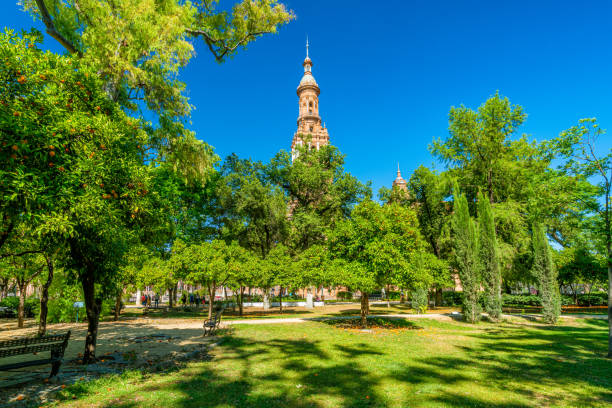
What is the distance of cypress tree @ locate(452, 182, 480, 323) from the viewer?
2023 centimetres

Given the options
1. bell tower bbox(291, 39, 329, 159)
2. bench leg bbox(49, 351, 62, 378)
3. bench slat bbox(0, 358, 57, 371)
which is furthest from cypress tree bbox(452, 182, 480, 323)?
bell tower bbox(291, 39, 329, 159)

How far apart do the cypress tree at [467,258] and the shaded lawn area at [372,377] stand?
7286 millimetres

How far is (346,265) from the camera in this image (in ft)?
51.4

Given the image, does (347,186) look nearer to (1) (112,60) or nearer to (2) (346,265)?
(2) (346,265)

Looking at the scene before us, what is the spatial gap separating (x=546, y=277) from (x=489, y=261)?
11.2 ft

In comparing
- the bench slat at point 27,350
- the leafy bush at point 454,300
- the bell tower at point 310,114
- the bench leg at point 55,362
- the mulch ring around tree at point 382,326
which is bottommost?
the leafy bush at point 454,300

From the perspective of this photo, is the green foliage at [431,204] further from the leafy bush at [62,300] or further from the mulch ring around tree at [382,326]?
the leafy bush at [62,300]

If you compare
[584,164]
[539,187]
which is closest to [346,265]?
[539,187]

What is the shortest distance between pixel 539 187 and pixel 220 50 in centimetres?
1588

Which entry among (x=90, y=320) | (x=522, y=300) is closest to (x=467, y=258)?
(x=522, y=300)

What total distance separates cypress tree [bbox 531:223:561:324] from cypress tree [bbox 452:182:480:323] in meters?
3.78

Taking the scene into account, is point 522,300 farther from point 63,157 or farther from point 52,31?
point 52,31

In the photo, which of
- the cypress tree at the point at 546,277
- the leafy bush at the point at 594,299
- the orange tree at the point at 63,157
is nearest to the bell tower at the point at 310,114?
the leafy bush at the point at 594,299

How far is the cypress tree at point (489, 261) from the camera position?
66.7 ft
